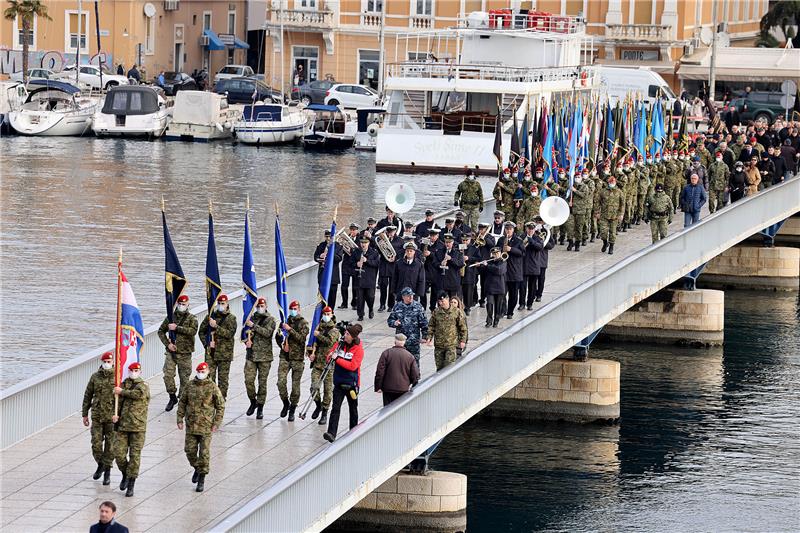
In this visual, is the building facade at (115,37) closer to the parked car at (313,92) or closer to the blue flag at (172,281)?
the parked car at (313,92)

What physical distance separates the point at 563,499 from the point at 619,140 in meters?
17.1

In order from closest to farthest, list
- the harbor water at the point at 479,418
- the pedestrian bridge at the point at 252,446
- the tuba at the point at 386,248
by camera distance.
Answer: the pedestrian bridge at the point at 252,446 → the harbor water at the point at 479,418 → the tuba at the point at 386,248

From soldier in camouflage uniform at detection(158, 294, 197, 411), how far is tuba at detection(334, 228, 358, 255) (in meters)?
6.09

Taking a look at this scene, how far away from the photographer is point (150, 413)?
19.9m

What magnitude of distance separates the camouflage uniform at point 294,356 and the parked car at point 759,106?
4754 centimetres

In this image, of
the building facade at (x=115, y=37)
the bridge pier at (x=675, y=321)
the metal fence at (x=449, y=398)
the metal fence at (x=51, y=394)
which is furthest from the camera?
the building facade at (x=115, y=37)

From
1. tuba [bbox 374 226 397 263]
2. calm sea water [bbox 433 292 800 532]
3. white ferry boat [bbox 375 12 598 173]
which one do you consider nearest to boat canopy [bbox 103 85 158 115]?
white ferry boat [bbox 375 12 598 173]

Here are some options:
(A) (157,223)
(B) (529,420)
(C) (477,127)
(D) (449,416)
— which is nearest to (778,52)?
(C) (477,127)

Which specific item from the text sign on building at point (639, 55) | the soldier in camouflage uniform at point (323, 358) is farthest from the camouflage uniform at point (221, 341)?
the text sign on building at point (639, 55)

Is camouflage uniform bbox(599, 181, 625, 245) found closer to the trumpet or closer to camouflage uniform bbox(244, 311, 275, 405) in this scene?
the trumpet

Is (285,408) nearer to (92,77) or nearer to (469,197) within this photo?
(469,197)

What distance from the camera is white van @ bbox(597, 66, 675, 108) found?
64.8m

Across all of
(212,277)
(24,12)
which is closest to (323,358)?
(212,277)

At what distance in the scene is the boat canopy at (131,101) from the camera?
6669cm
